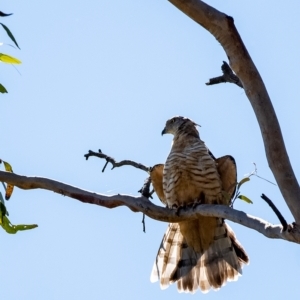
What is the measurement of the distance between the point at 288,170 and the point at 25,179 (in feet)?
6.02

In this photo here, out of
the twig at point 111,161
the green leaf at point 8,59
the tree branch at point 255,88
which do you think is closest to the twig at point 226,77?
the tree branch at point 255,88

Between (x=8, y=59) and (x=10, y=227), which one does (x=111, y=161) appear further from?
(x=8, y=59)

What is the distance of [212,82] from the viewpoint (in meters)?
4.32

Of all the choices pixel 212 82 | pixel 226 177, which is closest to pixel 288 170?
pixel 212 82

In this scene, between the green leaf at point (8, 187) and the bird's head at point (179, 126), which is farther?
the bird's head at point (179, 126)

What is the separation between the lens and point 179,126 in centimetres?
802

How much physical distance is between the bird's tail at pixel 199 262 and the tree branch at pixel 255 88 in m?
3.42

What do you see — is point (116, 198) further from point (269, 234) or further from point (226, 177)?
point (226, 177)

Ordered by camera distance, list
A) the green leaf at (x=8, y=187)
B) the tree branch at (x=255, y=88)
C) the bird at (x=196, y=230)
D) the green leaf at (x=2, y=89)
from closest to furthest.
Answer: the tree branch at (x=255, y=88)
the green leaf at (x=2, y=89)
the green leaf at (x=8, y=187)
the bird at (x=196, y=230)

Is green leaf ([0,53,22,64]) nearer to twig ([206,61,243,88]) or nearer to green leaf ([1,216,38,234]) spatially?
green leaf ([1,216,38,234])

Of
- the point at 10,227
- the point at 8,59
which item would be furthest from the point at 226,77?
the point at 10,227

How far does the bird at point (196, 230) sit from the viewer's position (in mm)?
6945

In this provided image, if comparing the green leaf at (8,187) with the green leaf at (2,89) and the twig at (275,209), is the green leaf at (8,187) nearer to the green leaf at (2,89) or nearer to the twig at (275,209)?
the green leaf at (2,89)

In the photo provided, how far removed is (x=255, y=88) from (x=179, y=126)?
4249 mm
